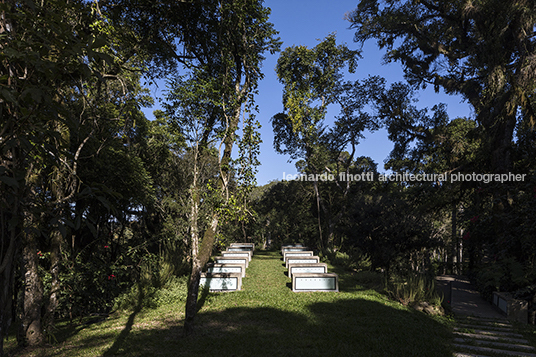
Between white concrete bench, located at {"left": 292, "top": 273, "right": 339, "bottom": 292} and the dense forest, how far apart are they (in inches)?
119

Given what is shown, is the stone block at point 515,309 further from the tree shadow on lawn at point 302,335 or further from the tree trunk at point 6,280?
the tree trunk at point 6,280

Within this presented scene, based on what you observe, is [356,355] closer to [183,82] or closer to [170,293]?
[170,293]

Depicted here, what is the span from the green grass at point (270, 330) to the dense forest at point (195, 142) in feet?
2.37

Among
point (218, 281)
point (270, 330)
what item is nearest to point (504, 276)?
point (270, 330)

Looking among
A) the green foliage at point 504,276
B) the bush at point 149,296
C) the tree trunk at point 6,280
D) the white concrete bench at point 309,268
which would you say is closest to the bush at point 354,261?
the white concrete bench at point 309,268

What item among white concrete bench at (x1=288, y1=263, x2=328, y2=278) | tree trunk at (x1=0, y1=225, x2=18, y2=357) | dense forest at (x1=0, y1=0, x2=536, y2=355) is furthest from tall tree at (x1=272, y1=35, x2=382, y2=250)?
tree trunk at (x1=0, y1=225, x2=18, y2=357)

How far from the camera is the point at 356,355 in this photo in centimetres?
550

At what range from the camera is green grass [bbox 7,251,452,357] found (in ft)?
18.9

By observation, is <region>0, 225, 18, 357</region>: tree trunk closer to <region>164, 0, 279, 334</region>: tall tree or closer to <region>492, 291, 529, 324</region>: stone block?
<region>164, 0, 279, 334</region>: tall tree

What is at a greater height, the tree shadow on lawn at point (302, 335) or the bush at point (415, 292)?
the bush at point (415, 292)

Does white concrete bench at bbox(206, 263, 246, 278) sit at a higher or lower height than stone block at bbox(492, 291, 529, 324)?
higher

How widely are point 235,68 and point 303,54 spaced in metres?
17.2

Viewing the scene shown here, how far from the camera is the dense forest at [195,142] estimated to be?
202 cm

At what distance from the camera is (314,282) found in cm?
1049
